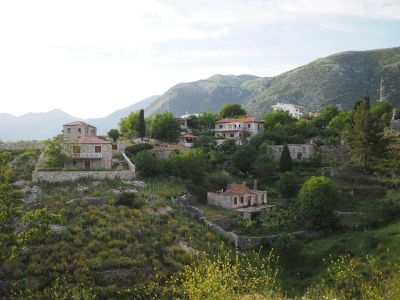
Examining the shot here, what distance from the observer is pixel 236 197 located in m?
46.6

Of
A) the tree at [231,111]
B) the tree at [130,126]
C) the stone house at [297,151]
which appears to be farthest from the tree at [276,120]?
the tree at [130,126]

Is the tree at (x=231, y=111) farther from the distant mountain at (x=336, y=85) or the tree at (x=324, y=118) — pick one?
the distant mountain at (x=336, y=85)

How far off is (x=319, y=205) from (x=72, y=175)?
84.2ft

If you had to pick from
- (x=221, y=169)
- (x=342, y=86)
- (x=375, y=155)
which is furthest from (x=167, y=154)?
(x=342, y=86)

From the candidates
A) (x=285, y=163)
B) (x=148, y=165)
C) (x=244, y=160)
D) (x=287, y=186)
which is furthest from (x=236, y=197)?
(x=285, y=163)

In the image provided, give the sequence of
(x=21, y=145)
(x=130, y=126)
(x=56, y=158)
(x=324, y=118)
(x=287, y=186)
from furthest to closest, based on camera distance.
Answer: (x=324, y=118) < (x=130, y=126) < (x=21, y=145) < (x=56, y=158) < (x=287, y=186)

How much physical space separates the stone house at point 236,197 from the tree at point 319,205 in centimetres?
709

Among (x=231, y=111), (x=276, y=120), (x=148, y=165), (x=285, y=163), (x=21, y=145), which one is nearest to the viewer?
(x=148, y=165)

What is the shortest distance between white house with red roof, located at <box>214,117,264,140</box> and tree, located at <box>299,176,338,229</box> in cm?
3746

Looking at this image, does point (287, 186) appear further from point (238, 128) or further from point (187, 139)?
point (238, 128)

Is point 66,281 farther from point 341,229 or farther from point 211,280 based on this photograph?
point 341,229

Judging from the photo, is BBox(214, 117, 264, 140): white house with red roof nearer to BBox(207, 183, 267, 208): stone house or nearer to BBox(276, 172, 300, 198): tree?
BBox(276, 172, 300, 198): tree

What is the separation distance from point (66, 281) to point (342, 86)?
164m

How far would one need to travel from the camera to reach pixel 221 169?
5953 centimetres
